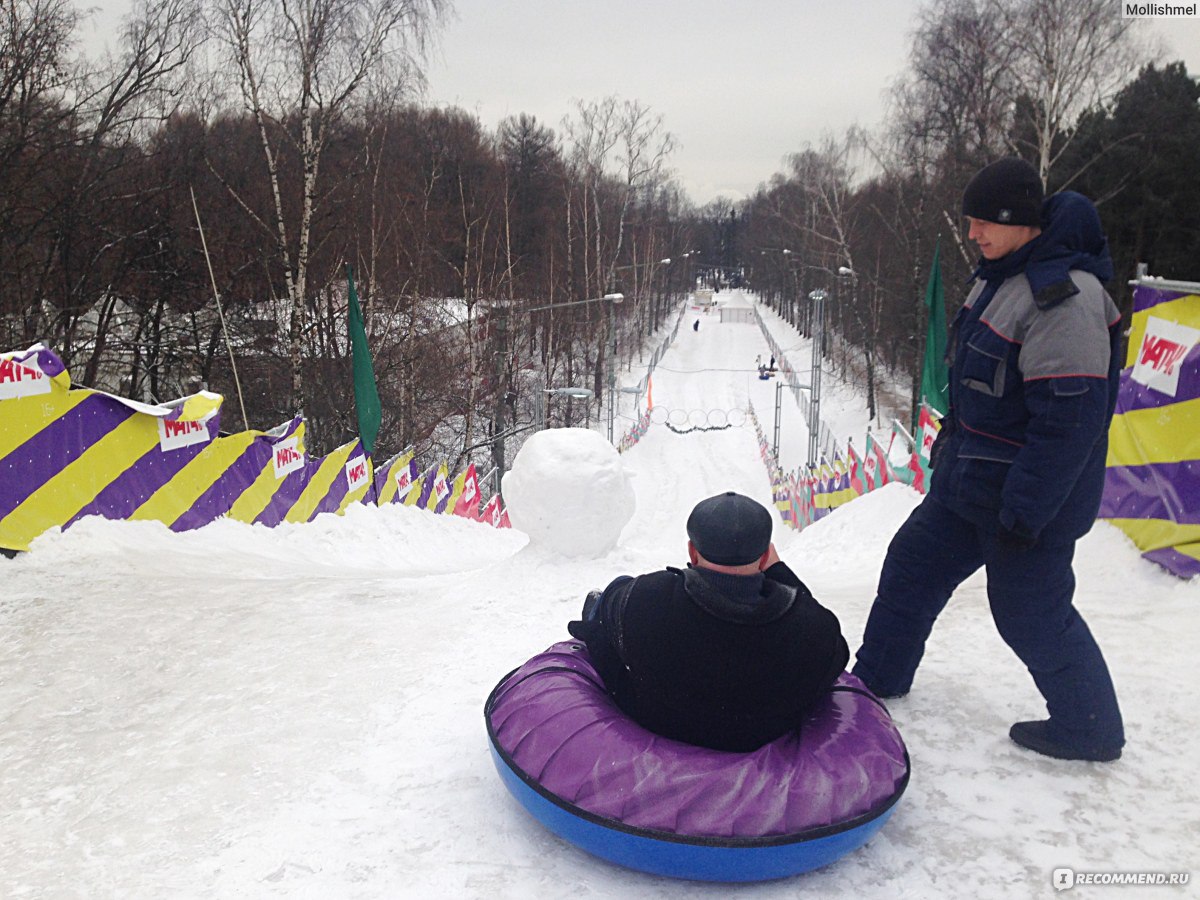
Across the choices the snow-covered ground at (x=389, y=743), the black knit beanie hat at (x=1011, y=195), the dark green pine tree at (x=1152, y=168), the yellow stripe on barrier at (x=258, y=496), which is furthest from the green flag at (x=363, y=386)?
the dark green pine tree at (x=1152, y=168)

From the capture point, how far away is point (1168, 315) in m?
4.67

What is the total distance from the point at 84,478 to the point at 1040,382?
568cm

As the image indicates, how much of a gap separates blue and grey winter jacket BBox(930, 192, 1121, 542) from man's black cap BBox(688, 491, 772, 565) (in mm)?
713

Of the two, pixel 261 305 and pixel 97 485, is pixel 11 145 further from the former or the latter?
pixel 97 485

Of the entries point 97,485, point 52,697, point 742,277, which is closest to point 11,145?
point 97,485

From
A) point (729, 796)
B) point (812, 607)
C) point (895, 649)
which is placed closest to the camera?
point (729, 796)

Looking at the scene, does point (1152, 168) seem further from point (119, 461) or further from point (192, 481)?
point (119, 461)

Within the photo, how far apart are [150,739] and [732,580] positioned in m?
2.21

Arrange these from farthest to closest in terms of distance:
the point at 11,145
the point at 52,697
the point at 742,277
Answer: the point at 742,277
the point at 11,145
the point at 52,697

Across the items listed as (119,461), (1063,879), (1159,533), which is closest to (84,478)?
(119,461)

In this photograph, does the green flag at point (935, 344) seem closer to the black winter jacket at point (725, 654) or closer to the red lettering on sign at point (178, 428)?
the red lettering on sign at point (178, 428)

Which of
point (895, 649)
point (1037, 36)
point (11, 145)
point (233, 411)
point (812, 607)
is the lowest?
point (233, 411)

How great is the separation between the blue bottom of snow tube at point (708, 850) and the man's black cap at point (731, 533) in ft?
2.25

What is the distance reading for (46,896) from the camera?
219 centimetres
